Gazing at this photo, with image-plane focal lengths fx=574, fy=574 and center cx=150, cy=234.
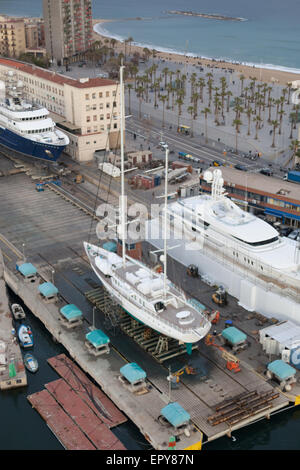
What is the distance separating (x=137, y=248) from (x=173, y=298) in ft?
37.7

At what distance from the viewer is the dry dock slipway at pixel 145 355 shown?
121 ft

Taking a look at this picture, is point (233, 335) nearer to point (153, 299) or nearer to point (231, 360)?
point (231, 360)

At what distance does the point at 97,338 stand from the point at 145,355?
3.81m

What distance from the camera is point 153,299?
42719 mm

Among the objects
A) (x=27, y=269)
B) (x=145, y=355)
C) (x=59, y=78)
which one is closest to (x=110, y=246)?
(x=27, y=269)

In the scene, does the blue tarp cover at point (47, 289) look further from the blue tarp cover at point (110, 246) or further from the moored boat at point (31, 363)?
the blue tarp cover at point (110, 246)

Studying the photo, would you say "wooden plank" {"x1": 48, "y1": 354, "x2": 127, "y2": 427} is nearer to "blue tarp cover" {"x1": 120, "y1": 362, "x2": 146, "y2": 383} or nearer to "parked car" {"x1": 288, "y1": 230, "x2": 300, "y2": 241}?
"blue tarp cover" {"x1": 120, "y1": 362, "x2": 146, "y2": 383}

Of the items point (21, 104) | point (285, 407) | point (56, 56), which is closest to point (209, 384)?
point (285, 407)

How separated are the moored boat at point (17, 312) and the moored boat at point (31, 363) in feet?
16.9

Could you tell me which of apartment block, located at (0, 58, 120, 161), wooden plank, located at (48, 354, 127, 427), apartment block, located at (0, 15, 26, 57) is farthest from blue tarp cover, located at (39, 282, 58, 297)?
apartment block, located at (0, 15, 26, 57)

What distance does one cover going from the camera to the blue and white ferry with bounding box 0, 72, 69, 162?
7650 centimetres

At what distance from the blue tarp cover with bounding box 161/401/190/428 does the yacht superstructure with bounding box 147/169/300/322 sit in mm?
13840

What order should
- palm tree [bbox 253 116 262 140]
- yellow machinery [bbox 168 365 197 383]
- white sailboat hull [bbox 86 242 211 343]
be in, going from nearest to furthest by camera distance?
yellow machinery [bbox 168 365 197 383]
white sailboat hull [bbox 86 242 211 343]
palm tree [bbox 253 116 262 140]
